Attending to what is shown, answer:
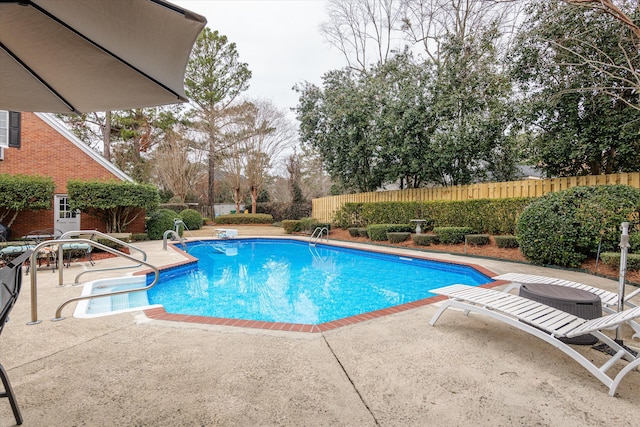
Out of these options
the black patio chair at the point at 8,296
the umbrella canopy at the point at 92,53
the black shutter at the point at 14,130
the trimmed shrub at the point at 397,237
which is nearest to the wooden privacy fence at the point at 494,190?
the trimmed shrub at the point at 397,237

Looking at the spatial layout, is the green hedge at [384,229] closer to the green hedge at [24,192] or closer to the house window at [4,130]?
the green hedge at [24,192]

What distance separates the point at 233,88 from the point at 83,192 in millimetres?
14765

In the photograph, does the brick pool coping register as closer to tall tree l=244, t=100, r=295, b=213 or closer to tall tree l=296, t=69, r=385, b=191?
tall tree l=296, t=69, r=385, b=191

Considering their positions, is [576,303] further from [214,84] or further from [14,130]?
[214,84]

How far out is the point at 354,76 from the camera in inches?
591

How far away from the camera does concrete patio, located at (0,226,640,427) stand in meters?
1.91

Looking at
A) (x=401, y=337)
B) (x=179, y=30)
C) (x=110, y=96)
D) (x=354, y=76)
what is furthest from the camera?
(x=354, y=76)

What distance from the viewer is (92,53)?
2.31 meters

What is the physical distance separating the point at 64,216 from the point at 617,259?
16.5m

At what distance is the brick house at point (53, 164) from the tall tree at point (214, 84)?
10.1 meters

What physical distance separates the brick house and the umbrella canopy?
1107 centimetres

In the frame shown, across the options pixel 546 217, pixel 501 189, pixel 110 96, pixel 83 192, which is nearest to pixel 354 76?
pixel 501 189

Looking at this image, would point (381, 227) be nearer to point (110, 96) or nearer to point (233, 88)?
point (110, 96)

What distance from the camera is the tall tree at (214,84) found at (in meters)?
21.6
